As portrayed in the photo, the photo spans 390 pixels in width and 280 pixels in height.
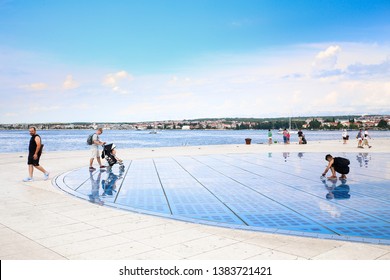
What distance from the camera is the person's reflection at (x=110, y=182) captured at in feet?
32.1

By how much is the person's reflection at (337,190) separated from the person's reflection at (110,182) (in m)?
5.53

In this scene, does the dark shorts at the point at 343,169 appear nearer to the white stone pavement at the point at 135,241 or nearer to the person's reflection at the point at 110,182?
the white stone pavement at the point at 135,241

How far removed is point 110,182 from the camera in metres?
11.6

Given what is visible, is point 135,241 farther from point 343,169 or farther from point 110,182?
point 343,169

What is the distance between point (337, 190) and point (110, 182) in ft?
21.9

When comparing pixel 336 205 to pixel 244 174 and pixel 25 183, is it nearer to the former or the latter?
pixel 244 174

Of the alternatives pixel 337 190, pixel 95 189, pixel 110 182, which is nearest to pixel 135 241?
pixel 95 189

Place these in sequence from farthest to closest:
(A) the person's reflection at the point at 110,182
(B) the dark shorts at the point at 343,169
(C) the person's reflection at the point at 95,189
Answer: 1. (B) the dark shorts at the point at 343,169
2. (A) the person's reflection at the point at 110,182
3. (C) the person's reflection at the point at 95,189

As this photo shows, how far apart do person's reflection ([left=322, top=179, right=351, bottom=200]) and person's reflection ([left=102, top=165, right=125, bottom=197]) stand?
553cm

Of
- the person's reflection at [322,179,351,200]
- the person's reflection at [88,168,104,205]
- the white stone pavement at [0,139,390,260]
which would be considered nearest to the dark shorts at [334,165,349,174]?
the person's reflection at [322,179,351,200]

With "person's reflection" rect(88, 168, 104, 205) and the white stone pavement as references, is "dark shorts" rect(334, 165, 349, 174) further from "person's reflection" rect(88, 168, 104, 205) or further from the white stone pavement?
"person's reflection" rect(88, 168, 104, 205)

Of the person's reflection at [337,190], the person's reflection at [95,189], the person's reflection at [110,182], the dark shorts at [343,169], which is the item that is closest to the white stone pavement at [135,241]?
the person's reflection at [95,189]

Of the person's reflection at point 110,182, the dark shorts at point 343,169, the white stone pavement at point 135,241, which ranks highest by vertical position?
the dark shorts at point 343,169

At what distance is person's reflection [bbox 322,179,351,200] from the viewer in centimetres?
916
